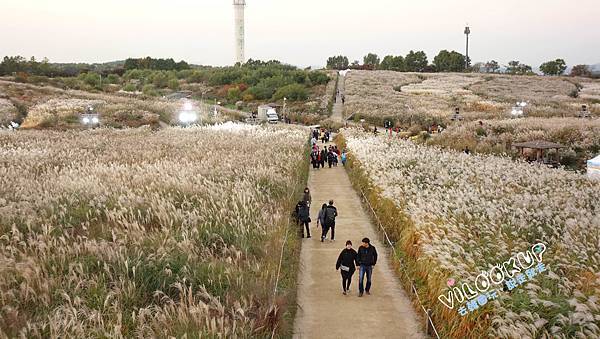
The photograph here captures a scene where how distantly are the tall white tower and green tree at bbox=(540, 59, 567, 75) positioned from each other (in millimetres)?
90119

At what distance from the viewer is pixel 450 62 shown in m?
152

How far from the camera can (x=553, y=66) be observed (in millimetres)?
145375

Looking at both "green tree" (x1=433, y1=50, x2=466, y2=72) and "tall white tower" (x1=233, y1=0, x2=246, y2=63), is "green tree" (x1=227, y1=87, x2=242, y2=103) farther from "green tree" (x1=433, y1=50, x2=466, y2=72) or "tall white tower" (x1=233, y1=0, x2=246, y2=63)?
"green tree" (x1=433, y1=50, x2=466, y2=72)

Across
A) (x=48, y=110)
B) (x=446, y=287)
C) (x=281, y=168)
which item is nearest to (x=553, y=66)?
Result: (x=48, y=110)

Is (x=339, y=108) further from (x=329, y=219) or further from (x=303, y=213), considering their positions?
(x=329, y=219)

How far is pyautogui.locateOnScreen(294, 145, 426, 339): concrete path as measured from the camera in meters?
9.16

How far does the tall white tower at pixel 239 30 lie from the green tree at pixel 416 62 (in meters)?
50.8

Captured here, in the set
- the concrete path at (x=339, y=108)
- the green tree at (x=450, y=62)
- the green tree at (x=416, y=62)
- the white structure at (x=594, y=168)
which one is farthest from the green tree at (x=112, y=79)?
the white structure at (x=594, y=168)

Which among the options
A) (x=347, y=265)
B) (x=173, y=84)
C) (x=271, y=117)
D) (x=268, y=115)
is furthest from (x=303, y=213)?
(x=173, y=84)

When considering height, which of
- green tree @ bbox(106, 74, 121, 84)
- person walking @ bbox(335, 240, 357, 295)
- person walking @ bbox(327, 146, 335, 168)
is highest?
green tree @ bbox(106, 74, 121, 84)

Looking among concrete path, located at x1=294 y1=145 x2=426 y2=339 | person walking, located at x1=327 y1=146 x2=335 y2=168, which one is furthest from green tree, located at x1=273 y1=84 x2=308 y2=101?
concrete path, located at x1=294 y1=145 x2=426 y2=339

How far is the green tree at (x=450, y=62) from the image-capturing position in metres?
152

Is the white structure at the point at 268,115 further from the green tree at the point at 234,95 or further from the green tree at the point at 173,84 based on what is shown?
the green tree at the point at 173,84

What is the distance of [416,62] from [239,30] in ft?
181
